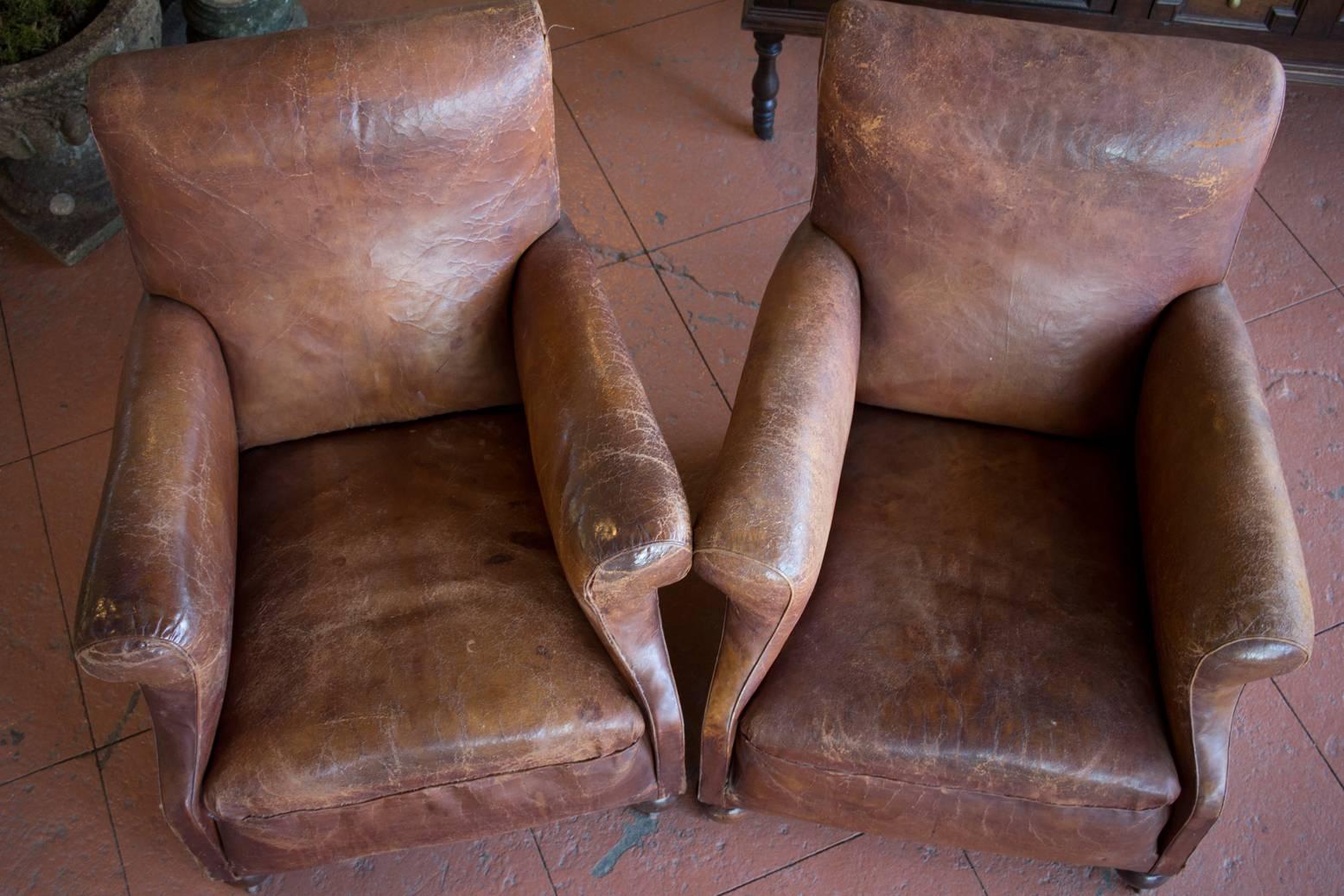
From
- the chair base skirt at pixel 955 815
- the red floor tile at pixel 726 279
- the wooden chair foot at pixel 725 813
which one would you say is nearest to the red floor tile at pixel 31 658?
the wooden chair foot at pixel 725 813

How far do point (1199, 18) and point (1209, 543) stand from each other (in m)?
1.34

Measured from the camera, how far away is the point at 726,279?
256cm

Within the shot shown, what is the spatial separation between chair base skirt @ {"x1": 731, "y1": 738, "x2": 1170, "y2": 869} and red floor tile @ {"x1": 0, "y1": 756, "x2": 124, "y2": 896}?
102 centimetres

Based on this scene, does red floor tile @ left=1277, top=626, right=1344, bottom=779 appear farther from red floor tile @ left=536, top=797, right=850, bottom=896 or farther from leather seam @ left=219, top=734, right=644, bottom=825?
leather seam @ left=219, top=734, right=644, bottom=825

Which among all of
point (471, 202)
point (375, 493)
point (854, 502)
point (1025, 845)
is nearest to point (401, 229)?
point (471, 202)

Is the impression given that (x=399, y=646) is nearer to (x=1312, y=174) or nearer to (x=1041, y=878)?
(x=1041, y=878)

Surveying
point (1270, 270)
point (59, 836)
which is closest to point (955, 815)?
point (59, 836)

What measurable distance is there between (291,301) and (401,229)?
19 cm

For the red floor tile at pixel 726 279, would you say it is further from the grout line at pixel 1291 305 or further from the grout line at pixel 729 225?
the grout line at pixel 1291 305

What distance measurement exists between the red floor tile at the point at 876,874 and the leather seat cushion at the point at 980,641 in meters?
0.29

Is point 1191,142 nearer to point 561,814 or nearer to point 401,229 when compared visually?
point 401,229

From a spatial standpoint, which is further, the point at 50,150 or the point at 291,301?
the point at 50,150

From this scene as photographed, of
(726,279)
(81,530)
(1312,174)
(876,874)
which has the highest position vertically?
(1312,174)

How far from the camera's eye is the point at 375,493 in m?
1.82
